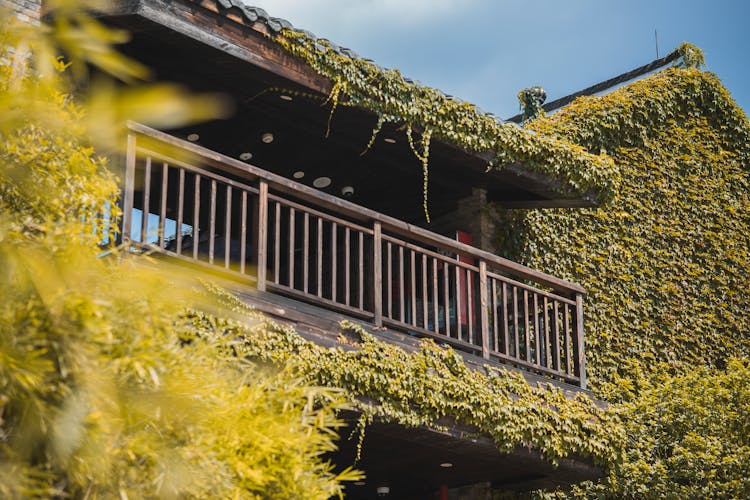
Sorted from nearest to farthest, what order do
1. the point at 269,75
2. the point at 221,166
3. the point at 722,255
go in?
1. the point at 221,166
2. the point at 269,75
3. the point at 722,255

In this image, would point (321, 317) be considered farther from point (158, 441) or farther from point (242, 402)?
point (158, 441)

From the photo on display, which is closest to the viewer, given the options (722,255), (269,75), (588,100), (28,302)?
(28,302)

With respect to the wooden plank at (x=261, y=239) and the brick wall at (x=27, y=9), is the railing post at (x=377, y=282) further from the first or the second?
the brick wall at (x=27, y=9)

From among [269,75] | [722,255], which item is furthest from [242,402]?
[722,255]

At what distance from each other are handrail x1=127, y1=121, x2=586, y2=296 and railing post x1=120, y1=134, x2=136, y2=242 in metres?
0.16

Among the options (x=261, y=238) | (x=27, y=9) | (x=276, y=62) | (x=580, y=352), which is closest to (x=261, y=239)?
(x=261, y=238)

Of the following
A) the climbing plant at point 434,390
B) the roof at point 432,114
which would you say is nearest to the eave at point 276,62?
the roof at point 432,114

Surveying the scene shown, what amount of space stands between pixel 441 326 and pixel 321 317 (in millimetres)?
3577

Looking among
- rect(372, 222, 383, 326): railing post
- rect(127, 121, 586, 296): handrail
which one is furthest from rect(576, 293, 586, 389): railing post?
rect(372, 222, 383, 326): railing post

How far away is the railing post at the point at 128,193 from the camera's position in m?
6.39

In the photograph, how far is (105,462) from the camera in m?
3.66

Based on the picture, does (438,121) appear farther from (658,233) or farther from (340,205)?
(658,233)

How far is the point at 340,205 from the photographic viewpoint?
26.2ft

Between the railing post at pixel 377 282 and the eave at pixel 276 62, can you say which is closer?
the eave at pixel 276 62
